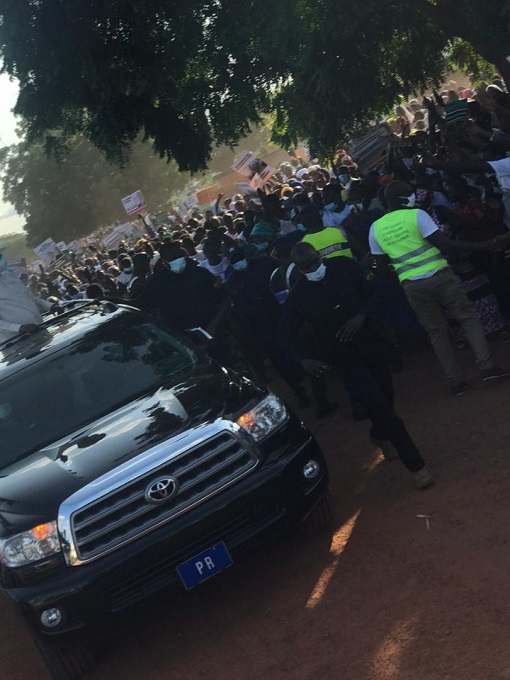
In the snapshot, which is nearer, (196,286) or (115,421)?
(115,421)

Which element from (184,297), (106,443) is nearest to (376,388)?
(106,443)

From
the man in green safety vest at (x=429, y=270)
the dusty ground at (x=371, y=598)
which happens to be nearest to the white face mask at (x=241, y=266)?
the man in green safety vest at (x=429, y=270)

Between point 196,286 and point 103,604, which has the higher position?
point 196,286

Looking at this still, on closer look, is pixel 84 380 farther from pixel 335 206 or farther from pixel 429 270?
pixel 335 206

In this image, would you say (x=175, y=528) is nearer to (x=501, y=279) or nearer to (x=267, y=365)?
(x=501, y=279)

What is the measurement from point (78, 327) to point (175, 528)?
2.68 metres

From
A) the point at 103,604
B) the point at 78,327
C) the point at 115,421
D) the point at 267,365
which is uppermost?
the point at 78,327

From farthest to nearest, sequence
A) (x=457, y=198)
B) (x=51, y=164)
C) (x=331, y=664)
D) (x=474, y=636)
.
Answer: (x=51, y=164) → (x=457, y=198) → (x=331, y=664) → (x=474, y=636)

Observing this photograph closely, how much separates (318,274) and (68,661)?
3003mm

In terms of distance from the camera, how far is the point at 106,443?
6223 millimetres

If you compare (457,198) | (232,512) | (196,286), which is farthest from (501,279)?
(232,512)

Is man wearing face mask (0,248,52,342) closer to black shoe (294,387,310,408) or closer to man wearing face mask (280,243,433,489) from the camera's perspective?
black shoe (294,387,310,408)

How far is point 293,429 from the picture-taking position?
635 cm

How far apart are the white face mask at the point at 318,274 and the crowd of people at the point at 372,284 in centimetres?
1
